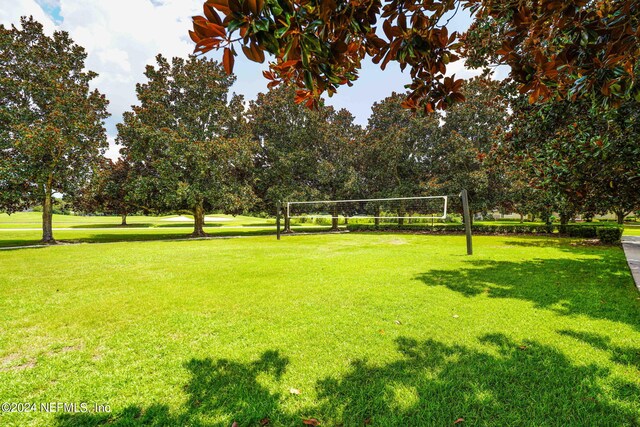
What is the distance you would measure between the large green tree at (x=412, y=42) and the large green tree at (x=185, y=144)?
17.8 meters

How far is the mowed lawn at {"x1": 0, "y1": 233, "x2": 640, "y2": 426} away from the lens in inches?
89.8

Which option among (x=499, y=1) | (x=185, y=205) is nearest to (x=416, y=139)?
(x=185, y=205)

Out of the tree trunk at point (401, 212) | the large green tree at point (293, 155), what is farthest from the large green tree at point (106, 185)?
the tree trunk at point (401, 212)

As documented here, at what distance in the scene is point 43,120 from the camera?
15.3 m

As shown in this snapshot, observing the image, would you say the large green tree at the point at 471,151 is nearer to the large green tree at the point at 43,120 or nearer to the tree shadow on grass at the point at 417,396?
the tree shadow on grass at the point at 417,396

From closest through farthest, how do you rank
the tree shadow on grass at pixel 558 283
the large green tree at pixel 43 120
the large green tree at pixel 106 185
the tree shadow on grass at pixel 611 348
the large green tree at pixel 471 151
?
the tree shadow on grass at pixel 611 348
the tree shadow on grass at pixel 558 283
the large green tree at pixel 43 120
the large green tree at pixel 106 185
the large green tree at pixel 471 151

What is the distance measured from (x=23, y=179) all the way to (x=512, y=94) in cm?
2178

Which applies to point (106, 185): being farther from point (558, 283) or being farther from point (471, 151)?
point (471, 151)

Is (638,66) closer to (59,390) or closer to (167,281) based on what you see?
(59,390)

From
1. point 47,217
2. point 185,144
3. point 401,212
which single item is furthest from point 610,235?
point 47,217

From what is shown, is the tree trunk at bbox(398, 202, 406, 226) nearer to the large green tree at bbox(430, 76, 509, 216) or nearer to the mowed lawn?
the large green tree at bbox(430, 76, 509, 216)

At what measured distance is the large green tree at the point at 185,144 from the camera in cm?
1769

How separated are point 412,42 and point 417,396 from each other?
2.82 m

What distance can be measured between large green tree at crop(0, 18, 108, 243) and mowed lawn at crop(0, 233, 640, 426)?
37.1 ft
